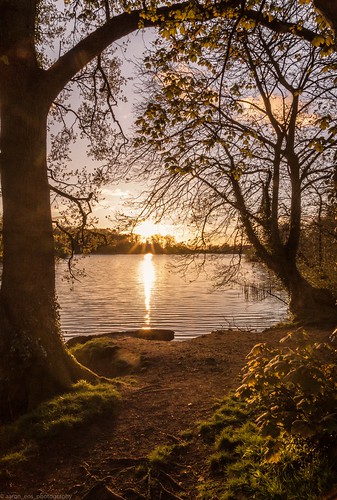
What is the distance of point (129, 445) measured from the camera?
5.80 meters

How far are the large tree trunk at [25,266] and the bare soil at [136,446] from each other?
1.59 m

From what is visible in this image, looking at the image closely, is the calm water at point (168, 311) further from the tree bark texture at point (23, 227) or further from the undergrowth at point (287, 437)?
the undergrowth at point (287, 437)

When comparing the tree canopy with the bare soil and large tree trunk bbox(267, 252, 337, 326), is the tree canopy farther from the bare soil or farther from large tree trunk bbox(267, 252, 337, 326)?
large tree trunk bbox(267, 252, 337, 326)

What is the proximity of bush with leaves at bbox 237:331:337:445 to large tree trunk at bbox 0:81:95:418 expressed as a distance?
14.9ft

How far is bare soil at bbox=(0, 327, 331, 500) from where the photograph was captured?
15.6 feet

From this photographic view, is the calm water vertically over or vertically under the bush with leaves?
under

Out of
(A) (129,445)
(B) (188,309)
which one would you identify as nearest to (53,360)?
(A) (129,445)

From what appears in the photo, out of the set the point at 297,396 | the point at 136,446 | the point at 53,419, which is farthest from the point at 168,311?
the point at 297,396

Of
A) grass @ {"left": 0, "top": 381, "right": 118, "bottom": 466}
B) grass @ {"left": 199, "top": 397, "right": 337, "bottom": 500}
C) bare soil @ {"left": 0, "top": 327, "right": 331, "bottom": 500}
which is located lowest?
bare soil @ {"left": 0, "top": 327, "right": 331, "bottom": 500}

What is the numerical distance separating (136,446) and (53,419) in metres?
1.50

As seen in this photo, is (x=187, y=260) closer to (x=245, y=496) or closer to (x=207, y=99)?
(x=207, y=99)

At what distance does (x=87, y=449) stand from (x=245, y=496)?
8.64 ft

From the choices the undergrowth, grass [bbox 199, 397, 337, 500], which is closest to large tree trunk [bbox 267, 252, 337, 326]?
grass [bbox 199, 397, 337, 500]

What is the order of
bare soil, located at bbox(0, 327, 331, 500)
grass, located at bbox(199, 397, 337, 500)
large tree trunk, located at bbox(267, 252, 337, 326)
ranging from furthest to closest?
1. large tree trunk, located at bbox(267, 252, 337, 326)
2. bare soil, located at bbox(0, 327, 331, 500)
3. grass, located at bbox(199, 397, 337, 500)
